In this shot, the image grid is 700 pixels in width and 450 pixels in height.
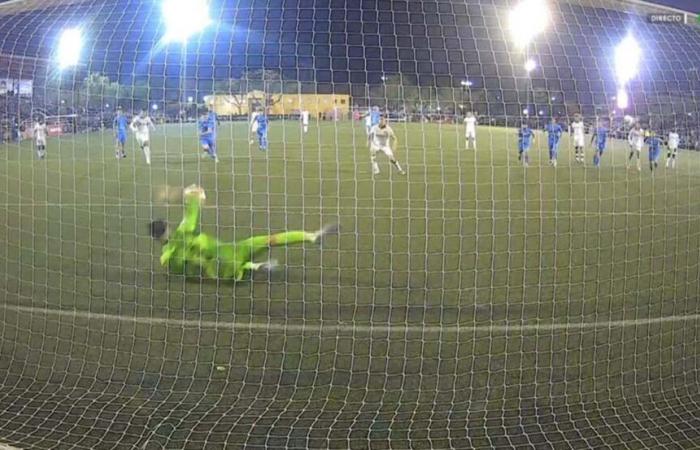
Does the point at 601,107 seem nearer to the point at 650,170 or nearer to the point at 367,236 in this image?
the point at 650,170

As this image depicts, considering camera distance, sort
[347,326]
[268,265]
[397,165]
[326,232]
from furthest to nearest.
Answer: [397,165]
[326,232]
[268,265]
[347,326]

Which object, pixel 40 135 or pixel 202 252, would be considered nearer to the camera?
pixel 202 252

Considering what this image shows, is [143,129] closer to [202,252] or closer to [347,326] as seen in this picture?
[202,252]

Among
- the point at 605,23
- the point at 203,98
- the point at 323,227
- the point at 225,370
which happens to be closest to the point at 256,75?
the point at 203,98

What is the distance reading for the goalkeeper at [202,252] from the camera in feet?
10.4

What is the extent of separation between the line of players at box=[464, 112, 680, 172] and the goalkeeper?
1.74 metres

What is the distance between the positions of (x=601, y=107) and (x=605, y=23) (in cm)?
A: 63

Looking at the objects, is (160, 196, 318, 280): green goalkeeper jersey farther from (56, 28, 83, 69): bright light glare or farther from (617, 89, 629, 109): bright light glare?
(617, 89, 629, 109): bright light glare

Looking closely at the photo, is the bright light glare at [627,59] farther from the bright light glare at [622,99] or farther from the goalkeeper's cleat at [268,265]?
the goalkeeper's cleat at [268,265]

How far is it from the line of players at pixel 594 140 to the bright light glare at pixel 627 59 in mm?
258

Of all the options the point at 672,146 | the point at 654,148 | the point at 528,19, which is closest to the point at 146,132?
the point at 528,19

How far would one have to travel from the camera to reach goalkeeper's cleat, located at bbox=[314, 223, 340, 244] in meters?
3.86

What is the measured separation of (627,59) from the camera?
408 centimetres

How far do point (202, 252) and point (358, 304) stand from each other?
68 centimetres
